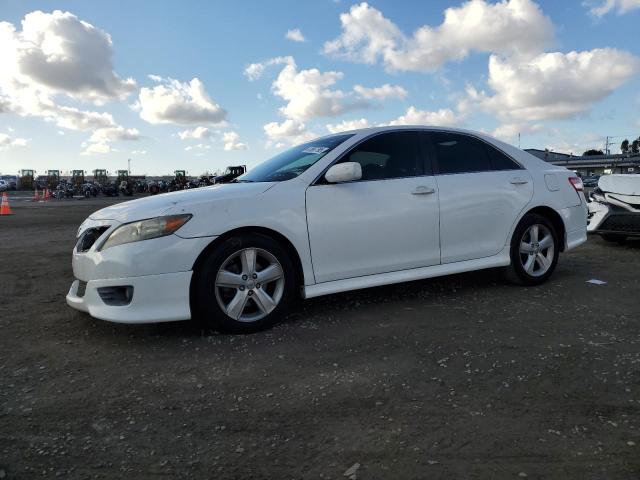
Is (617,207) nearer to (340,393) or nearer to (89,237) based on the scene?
(340,393)

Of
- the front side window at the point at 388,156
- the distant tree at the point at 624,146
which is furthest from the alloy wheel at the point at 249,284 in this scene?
the distant tree at the point at 624,146

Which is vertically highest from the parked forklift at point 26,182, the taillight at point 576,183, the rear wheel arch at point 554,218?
the parked forklift at point 26,182

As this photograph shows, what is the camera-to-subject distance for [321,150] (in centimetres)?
427

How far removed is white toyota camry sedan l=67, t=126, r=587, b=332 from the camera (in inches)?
135

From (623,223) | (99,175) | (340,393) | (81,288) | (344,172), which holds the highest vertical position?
(99,175)

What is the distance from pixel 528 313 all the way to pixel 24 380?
3537 millimetres

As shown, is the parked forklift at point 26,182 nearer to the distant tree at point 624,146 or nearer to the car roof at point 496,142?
the car roof at point 496,142

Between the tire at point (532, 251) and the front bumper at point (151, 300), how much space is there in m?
3.10

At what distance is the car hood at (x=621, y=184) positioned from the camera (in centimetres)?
697

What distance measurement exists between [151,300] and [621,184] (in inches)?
262

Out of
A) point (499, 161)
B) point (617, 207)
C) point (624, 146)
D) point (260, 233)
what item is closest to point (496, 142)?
point (499, 161)

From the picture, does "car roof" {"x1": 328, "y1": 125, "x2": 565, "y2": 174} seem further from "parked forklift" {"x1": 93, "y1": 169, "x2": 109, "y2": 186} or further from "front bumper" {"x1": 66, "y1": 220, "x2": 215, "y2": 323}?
"parked forklift" {"x1": 93, "y1": 169, "x2": 109, "y2": 186}

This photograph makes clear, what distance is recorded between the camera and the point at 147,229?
11.3 ft

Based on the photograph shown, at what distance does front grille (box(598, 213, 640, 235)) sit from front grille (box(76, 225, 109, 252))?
22.0 feet
